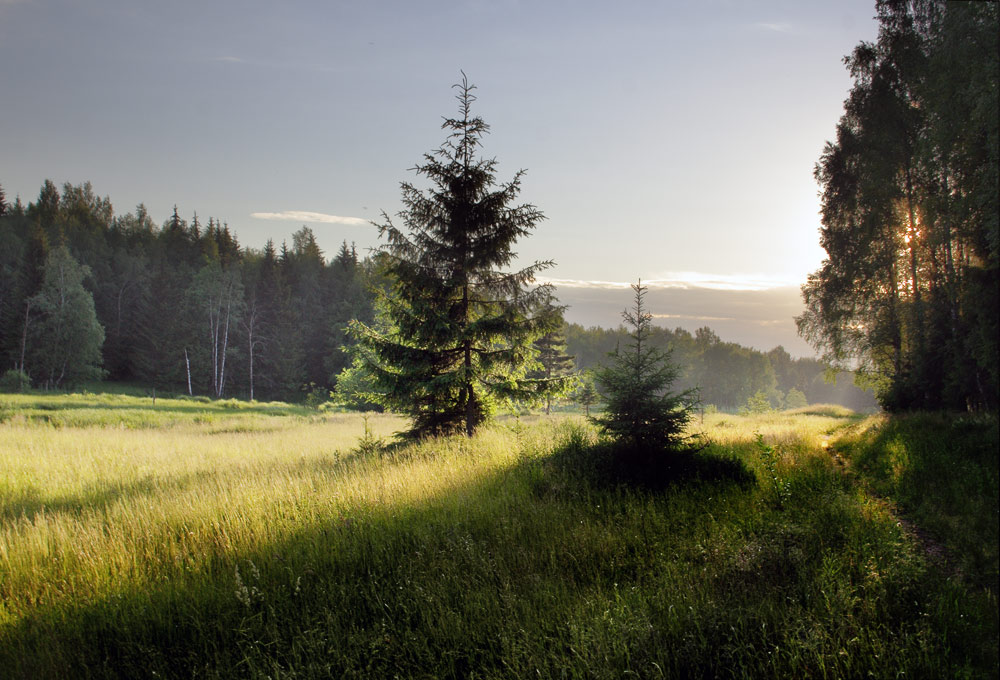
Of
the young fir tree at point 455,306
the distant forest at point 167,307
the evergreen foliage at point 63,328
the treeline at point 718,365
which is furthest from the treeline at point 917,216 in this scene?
the treeline at point 718,365

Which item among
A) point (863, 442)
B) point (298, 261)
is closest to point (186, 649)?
point (863, 442)

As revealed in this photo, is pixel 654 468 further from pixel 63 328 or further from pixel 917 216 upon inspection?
pixel 63 328

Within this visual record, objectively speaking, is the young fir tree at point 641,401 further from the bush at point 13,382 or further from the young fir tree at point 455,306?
the bush at point 13,382

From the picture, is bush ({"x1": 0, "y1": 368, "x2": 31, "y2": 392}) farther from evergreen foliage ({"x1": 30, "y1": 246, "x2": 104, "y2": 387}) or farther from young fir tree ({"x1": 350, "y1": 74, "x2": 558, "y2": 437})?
young fir tree ({"x1": 350, "y1": 74, "x2": 558, "y2": 437})

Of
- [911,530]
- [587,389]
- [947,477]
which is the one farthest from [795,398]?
[911,530]

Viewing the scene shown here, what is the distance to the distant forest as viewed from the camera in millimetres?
46562

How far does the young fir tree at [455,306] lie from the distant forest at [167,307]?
32842 mm

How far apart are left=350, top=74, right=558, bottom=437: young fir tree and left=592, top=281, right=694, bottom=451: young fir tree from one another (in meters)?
4.20

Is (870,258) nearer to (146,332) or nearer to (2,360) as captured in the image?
(146,332)

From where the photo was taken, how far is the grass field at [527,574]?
10.8 feet

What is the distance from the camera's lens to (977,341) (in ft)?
17.0

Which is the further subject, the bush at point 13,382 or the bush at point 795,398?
the bush at point 795,398

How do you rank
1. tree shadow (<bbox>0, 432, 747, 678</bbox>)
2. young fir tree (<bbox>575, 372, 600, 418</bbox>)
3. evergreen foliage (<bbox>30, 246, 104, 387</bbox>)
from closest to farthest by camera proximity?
tree shadow (<bbox>0, 432, 747, 678</bbox>) < young fir tree (<bbox>575, 372, 600, 418</bbox>) < evergreen foliage (<bbox>30, 246, 104, 387</bbox>)

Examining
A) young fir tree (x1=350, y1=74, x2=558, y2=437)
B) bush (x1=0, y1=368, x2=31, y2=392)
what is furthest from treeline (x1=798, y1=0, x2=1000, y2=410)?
bush (x1=0, y1=368, x2=31, y2=392)
